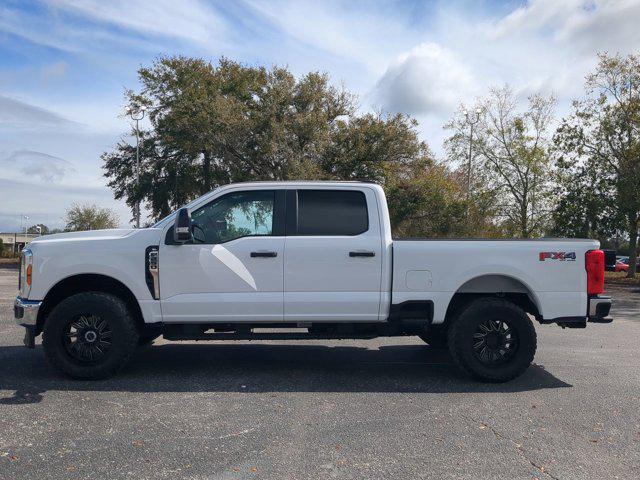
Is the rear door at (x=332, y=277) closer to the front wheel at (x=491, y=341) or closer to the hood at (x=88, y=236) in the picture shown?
the front wheel at (x=491, y=341)

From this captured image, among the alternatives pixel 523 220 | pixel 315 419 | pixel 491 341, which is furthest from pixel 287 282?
pixel 523 220

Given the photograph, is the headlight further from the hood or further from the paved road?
the paved road

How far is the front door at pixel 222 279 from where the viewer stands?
620 centimetres

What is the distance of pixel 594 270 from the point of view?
20.9 feet

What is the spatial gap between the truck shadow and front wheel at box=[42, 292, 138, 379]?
178mm

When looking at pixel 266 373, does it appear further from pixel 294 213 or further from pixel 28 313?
pixel 28 313

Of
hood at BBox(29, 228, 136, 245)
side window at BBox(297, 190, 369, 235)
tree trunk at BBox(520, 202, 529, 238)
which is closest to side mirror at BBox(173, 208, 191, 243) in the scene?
hood at BBox(29, 228, 136, 245)

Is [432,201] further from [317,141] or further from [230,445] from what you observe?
[230,445]

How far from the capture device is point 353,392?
5.99 metres

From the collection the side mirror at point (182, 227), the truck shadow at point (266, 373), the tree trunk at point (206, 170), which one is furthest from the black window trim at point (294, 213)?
the tree trunk at point (206, 170)

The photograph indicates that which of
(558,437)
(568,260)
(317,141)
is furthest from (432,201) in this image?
(558,437)

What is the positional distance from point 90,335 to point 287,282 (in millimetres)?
2078

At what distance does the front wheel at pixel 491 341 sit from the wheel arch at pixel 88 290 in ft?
11.0

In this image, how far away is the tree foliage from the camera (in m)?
26.8
